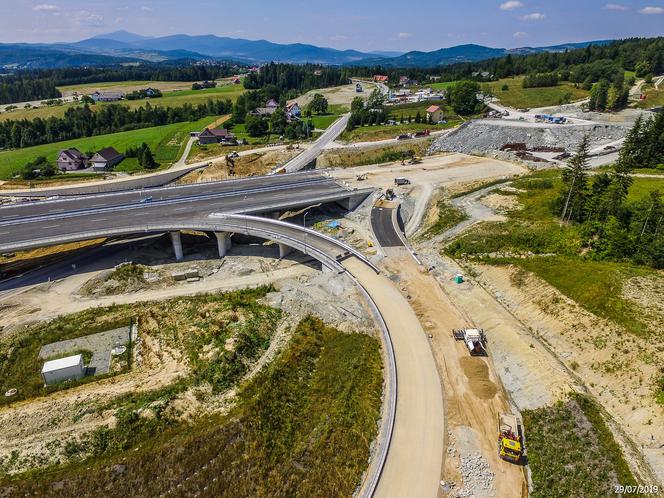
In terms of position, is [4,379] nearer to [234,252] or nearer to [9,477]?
[9,477]

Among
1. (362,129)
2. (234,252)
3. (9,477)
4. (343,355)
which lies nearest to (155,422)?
(9,477)

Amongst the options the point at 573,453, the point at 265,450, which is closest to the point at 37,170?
the point at 265,450

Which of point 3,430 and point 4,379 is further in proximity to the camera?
point 4,379

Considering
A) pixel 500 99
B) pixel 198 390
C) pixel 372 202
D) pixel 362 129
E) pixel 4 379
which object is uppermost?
pixel 500 99

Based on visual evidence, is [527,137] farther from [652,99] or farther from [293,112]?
[293,112]

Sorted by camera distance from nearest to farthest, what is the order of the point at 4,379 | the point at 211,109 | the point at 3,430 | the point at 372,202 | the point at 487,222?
the point at 3,430 < the point at 4,379 < the point at 487,222 < the point at 372,202 < the point at 211,109

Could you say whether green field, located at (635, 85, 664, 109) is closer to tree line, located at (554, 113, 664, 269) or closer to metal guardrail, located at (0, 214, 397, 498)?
tree line, located at (554, 113, 664, 269)
